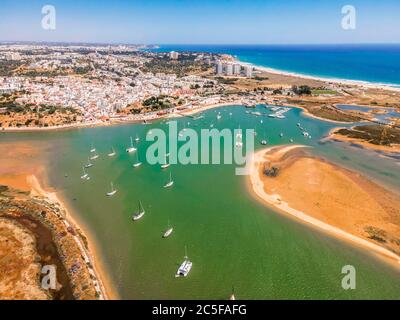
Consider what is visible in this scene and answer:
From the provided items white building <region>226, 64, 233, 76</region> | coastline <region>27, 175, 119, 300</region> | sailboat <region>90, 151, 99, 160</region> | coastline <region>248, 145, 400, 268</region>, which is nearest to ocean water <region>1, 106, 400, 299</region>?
coastline <region>27, 175, 119, 300</region>

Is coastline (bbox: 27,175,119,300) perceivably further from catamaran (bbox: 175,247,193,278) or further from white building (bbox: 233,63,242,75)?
white building (bbox: 233,63,242,75)

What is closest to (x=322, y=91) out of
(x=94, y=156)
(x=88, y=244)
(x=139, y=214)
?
(x=94, y=156)

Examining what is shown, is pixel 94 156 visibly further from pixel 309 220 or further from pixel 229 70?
pixel 229 70

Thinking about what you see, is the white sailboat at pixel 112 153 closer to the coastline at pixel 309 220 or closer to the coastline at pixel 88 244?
the coastline at pixel 88 244

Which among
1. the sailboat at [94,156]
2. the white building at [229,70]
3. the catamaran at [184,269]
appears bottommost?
the catamaran at [184,269]

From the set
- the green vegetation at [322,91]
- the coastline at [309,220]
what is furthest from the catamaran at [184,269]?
the green vegetation at [322,91]
